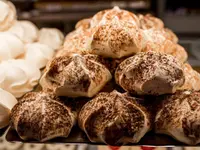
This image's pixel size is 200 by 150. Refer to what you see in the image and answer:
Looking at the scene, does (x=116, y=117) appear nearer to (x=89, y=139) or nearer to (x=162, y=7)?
(x=89, y=139)

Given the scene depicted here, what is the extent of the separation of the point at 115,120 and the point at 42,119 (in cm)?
19

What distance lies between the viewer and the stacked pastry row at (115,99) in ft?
2.89

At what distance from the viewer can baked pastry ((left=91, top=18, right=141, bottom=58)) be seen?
3.29 feet

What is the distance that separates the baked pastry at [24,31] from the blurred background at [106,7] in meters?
1.01

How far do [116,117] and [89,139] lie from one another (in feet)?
0.32

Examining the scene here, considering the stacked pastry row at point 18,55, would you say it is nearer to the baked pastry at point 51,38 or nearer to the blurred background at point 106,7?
the baked pastry at point 51,38

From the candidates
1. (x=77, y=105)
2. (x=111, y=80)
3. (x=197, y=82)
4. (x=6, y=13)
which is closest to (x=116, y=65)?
(x=111, y=80)

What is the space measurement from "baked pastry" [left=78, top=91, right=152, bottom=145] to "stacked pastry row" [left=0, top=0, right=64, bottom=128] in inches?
11.1

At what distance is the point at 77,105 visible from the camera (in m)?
0.99

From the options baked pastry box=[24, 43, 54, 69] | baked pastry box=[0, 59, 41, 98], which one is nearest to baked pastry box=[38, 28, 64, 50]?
baked pastry box=[24, 43, 54, 69]

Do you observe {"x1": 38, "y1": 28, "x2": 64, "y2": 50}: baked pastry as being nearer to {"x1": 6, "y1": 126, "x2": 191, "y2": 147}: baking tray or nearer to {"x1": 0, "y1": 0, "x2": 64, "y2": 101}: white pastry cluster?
{"x1": 0, "y1": 0, "x2": 64, "y2": 101}: white pastry cluster

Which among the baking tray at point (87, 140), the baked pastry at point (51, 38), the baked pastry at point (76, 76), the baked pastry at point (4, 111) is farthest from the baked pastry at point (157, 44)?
the baked pastry at point (51, 38)

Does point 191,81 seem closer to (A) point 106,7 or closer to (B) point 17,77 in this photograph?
(B) point 17,77

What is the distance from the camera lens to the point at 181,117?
0.89 m
